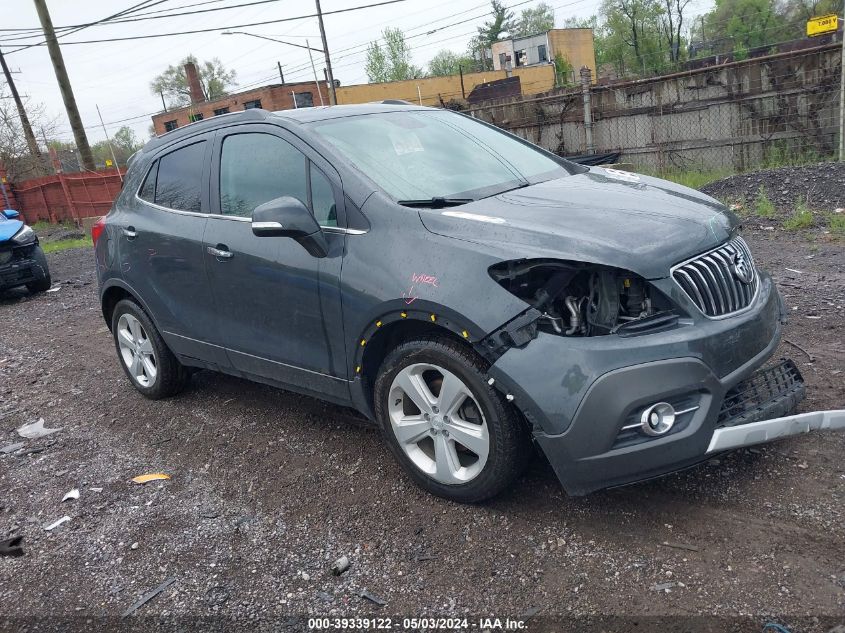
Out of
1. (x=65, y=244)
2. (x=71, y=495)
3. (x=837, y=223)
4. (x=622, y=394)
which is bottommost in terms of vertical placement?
(x=837, y=223)

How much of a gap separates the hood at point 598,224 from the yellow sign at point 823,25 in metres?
10.8

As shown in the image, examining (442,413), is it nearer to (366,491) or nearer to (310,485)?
(366,491)

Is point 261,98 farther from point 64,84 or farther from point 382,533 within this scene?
point 382,533

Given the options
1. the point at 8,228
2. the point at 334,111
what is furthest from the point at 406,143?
the point at 8,228

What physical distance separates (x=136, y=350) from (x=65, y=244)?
15.3 metres

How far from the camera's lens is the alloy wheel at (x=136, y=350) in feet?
16.7

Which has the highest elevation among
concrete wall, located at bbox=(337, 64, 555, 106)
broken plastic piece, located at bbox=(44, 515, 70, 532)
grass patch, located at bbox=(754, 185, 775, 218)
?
concrete wall, located at bbox=(337, 64, 555, 106)

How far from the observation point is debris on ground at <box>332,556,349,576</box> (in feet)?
9.71

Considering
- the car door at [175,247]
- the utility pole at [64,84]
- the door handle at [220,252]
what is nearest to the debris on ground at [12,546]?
the car door at [175,247]

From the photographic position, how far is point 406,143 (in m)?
3.86

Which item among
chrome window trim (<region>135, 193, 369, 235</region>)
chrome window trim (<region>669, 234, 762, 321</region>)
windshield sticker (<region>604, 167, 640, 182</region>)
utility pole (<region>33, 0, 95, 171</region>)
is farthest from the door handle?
utility pole (<region>33, 0, 95, 171</region>)

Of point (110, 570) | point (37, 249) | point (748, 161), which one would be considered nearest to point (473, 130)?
point (110, 570)

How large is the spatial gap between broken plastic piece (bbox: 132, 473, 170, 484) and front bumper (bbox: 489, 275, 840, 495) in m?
2.27

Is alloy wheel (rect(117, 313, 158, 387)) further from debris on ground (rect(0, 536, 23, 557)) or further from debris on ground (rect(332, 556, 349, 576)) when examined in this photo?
debris on ground (rect(332, 556, 349, 576))
